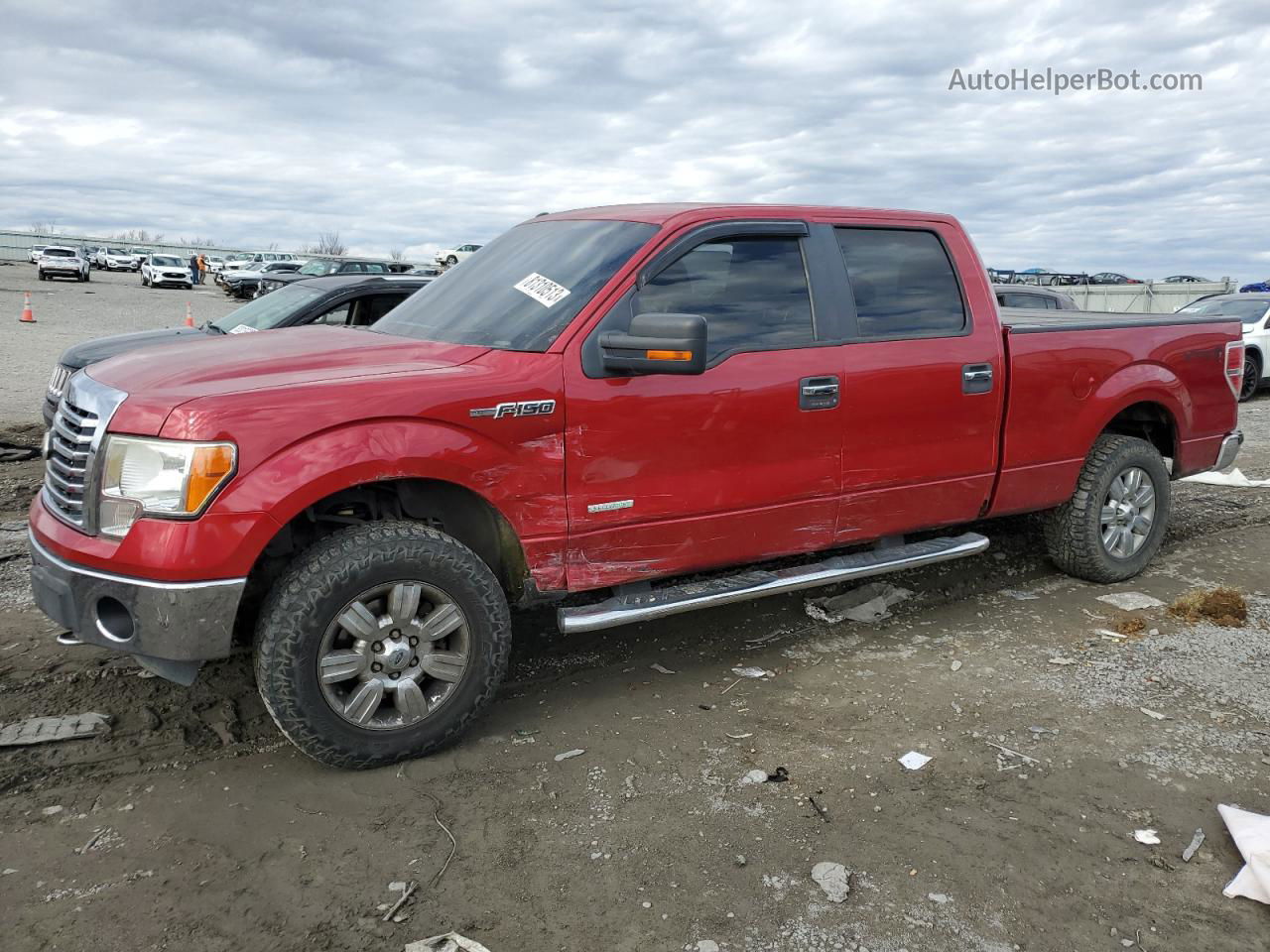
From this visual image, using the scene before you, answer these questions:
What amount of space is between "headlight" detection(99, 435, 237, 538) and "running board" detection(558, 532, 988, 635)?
1.38 metres

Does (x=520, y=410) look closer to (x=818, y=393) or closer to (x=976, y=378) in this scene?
(x=818, y=393)

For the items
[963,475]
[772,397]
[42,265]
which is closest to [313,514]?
[772,397]

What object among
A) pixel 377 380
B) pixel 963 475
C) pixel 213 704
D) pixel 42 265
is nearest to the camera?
pixel 377 380

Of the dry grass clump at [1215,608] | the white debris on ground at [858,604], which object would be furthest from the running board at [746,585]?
the dry grass clump at [1215,608]

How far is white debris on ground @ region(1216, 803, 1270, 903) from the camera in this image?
9.34 ft

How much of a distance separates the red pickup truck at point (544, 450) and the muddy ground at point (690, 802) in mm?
384

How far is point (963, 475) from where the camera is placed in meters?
4.83

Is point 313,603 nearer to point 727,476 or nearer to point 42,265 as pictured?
point 727,476

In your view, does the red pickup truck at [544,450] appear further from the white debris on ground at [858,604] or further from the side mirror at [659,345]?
the white debris on ground at [858,604]

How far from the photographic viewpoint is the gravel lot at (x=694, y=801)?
9.00 ft

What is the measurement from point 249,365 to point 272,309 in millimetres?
4787

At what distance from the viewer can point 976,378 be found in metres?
4.75

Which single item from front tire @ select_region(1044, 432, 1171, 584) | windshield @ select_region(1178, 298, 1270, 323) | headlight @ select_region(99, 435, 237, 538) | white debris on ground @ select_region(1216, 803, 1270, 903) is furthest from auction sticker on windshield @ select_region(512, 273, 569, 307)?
windshield @ select_region(1178, 298, 1270, 323)

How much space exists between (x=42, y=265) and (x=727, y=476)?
142ft
